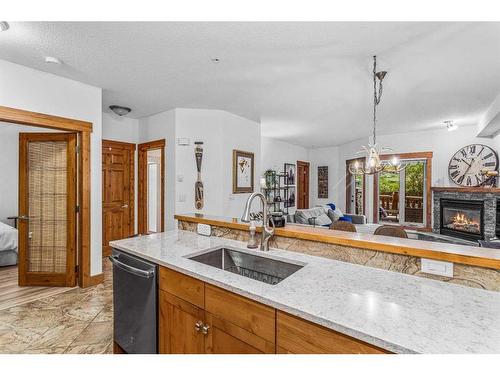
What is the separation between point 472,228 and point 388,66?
14.9 feet

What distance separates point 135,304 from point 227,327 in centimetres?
79

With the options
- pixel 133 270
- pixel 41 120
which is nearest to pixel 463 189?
pixel 133 270

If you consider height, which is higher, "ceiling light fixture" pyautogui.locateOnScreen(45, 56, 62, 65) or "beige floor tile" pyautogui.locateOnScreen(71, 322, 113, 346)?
"ceiling light fixture" pyautogui.locateOnScreen(45, 56, 62, 65)

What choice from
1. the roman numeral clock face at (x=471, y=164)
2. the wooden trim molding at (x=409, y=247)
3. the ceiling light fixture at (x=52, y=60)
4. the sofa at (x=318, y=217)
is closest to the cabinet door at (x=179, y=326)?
the wooden trim molding at (x=409, y=247)

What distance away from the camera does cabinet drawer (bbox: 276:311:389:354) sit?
0.87m

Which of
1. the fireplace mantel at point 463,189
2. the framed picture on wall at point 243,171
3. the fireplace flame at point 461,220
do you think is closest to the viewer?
the framed picture on wall at point 243,171

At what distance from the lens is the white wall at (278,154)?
6.46 m

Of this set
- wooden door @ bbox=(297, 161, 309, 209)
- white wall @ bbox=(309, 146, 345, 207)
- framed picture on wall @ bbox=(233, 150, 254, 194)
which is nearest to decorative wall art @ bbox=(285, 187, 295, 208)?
wooden door @ bbox=(297, 161, 309, 209)

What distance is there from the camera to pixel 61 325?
2.37 metres

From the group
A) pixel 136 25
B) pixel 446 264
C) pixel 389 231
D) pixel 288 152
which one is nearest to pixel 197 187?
pixel 136 25

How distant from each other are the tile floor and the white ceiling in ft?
8.13

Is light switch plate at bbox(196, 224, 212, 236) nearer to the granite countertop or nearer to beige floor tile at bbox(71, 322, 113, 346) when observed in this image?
the granite countertop

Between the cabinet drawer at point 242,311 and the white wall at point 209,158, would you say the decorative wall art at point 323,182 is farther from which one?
the cabinet drawer at point 242,311

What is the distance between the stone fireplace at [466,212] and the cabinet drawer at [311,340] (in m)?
5.66
